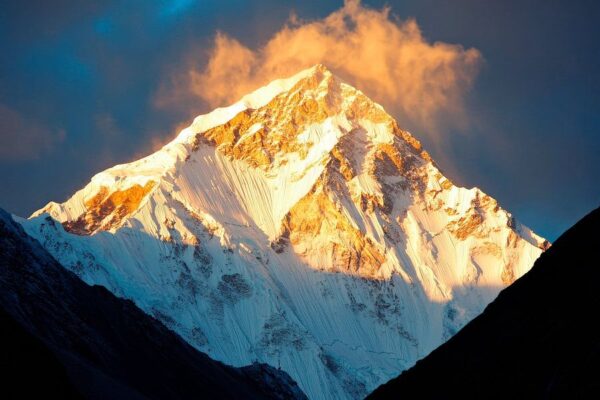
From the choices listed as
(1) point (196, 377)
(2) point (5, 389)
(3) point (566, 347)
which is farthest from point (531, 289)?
(1) point (196, 377)

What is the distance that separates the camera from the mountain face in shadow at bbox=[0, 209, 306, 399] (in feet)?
326

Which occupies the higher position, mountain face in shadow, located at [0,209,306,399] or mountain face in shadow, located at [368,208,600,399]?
mountain face in shadow, located at [0,209,306,399]

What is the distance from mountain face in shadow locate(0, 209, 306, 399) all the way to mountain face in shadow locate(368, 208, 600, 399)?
4002 centimetres

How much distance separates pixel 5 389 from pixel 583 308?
1171 inches

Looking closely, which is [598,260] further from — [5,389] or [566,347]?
[5,389]

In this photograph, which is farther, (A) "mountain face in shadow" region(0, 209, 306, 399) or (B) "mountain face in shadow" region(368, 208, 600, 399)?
(A) "mountain face in shadow" region(0, 209, 306, 399)

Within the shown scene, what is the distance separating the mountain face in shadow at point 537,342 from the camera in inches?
1528

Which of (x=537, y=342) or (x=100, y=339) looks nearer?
(x=537, y=342)

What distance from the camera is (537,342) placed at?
142 feet

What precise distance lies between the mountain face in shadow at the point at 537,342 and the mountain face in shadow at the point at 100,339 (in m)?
40.0

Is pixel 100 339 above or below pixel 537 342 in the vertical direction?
above

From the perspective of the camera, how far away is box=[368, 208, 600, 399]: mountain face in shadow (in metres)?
38.8

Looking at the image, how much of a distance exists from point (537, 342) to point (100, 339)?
87.1 meters

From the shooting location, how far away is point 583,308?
41.8 meters
